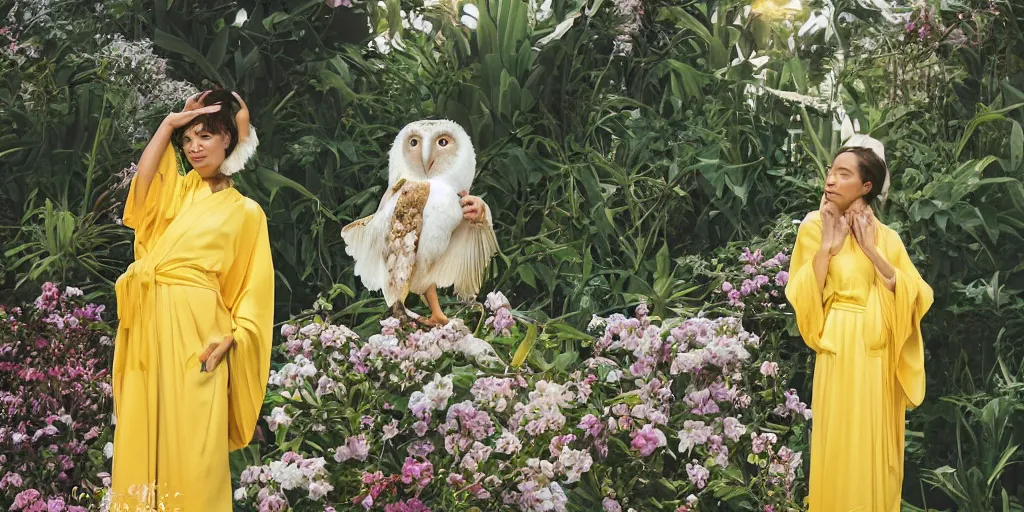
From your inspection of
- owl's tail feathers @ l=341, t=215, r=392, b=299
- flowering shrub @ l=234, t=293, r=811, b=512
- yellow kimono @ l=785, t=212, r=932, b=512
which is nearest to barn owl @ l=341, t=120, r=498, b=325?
owl's tail feathers @ l=341, t=215, r=392, b=299

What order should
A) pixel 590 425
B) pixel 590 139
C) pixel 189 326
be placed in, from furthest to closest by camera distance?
1. pixel 590 139
2. pixel 590 425
3. pixel 189 326

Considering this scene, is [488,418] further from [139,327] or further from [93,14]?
[93,14]

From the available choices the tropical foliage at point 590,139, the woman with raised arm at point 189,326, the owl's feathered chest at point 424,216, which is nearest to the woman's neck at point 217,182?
the woman with raised arm at point 189,326

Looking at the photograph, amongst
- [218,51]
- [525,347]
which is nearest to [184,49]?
[218,51]

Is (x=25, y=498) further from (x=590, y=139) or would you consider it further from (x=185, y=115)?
(x=590, y=139)

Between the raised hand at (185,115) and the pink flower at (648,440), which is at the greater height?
the raised hand at (185,115)

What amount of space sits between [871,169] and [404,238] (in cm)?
120

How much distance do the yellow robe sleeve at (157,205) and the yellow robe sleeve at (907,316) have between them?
176 cm

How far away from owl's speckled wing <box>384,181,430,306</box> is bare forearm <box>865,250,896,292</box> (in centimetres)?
113

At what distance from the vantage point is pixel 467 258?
3.59 m

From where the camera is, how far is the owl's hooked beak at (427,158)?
3541mm

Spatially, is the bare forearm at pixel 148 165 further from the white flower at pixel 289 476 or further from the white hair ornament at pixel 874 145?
the white hair ornament at pixel 874 145

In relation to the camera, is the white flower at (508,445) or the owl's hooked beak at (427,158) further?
the owl's hooked beak at (427,158)

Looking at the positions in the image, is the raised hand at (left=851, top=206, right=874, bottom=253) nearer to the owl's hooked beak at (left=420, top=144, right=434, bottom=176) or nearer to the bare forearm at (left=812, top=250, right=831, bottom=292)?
the bare forearm at (left=812, top=250, right=831, bottom=292)
